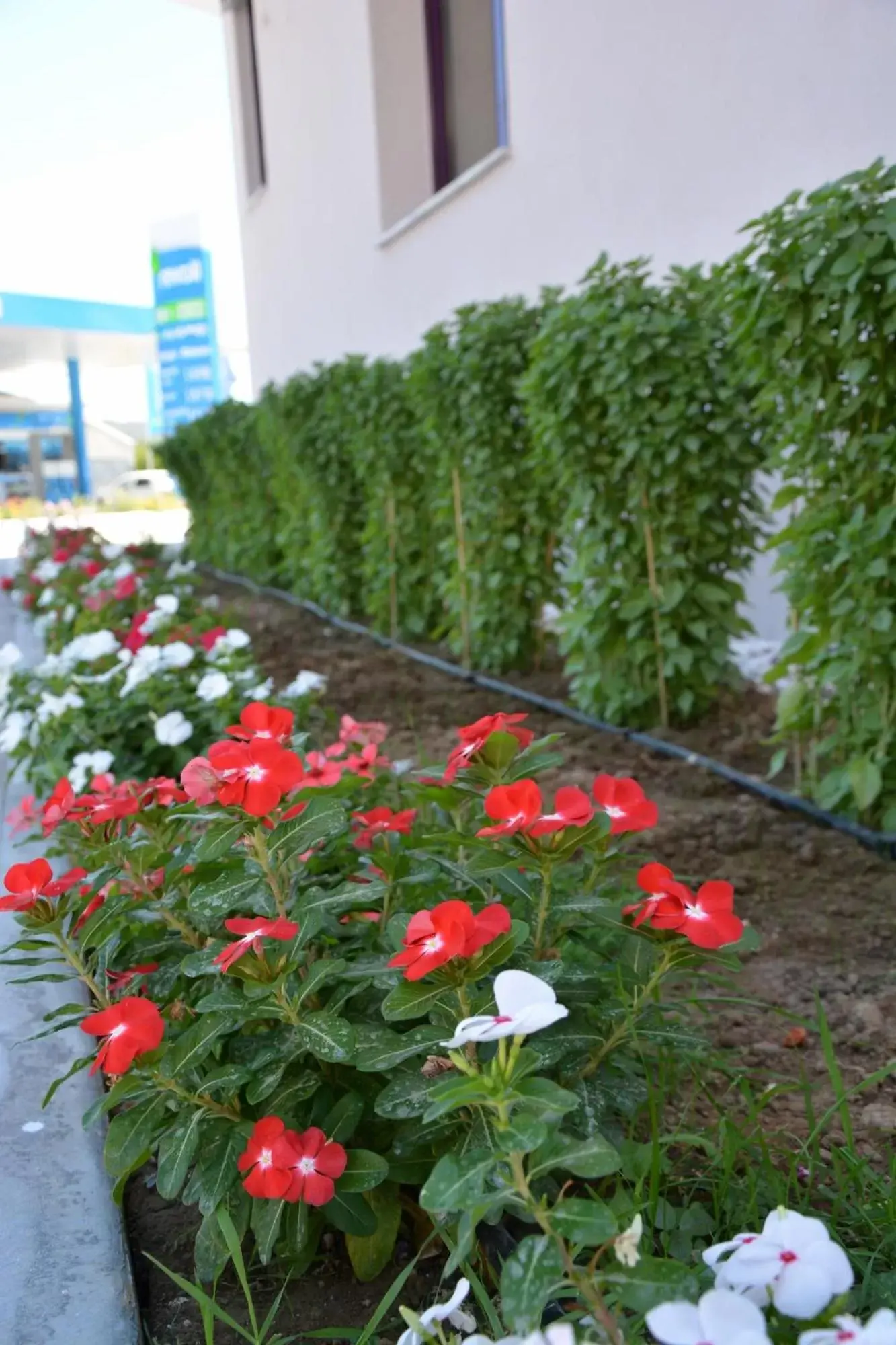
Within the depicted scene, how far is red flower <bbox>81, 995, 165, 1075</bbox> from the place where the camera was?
1.09 metres

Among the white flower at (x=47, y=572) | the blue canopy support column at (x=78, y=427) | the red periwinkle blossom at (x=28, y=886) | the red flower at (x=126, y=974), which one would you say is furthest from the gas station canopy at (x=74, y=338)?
the red periwinkle blossom at (x=28, y=886)

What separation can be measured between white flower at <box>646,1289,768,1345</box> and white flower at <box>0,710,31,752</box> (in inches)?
104

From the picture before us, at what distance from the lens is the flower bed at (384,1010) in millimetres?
853

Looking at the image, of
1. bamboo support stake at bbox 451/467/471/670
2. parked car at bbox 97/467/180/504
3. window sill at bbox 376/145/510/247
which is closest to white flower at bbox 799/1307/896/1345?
bamboo support stake at bbox 451/467/471/670

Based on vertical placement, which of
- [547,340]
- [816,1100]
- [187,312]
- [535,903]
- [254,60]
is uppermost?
[254,60]

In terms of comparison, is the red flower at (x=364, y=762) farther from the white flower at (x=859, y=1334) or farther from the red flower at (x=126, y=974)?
the white flower at (x=859, y=1334)

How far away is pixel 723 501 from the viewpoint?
3.74m

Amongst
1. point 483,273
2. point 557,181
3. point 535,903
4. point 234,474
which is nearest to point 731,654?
point 535,903

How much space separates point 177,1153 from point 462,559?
12.3 ft

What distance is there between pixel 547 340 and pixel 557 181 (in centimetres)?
247

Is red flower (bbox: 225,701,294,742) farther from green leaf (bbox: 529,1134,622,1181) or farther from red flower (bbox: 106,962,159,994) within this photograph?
green leaf (bbox: 529,1134,622,1181)

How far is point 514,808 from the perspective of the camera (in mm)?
1181

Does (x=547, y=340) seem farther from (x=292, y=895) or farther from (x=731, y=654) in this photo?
(x=292, y=895)

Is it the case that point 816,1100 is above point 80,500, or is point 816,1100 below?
below
